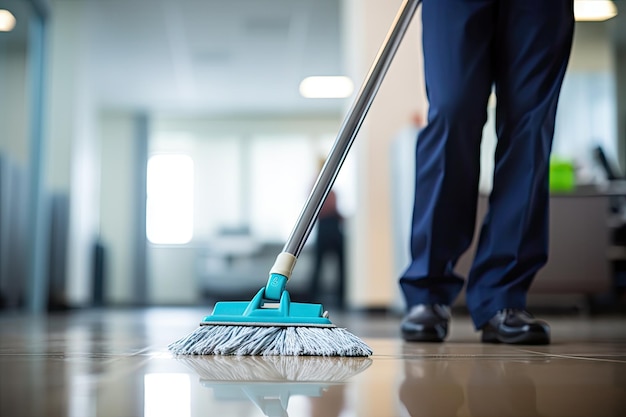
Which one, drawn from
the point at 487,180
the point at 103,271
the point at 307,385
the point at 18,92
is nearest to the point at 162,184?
the point at 103,271

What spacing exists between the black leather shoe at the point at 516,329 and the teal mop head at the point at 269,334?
1.37 ft

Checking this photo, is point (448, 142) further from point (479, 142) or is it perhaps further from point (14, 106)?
point (14, 106)

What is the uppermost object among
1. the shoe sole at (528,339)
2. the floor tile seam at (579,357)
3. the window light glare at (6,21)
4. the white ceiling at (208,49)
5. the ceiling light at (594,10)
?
the white ceiling at (208,49)

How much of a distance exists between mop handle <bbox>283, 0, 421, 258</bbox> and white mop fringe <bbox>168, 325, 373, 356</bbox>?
0.53 ft

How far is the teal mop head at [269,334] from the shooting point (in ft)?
2.87

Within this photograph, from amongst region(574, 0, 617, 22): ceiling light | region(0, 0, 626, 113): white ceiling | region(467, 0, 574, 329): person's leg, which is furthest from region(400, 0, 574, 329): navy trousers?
region(574, 0, 617, 22): ceiling light

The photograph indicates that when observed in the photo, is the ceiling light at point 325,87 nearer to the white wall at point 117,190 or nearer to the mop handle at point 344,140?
the white wall at point 117,190

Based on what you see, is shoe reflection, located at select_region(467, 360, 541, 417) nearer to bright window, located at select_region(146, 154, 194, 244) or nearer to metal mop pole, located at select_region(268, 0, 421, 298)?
metal mop pole, located at select_region(268, 0, 421, 298)

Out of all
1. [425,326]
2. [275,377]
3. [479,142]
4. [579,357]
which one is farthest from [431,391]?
[479,142]

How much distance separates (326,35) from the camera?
5.88 metres

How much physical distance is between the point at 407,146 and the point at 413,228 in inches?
75.8

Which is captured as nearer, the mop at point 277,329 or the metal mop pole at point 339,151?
the mop at point 277,329

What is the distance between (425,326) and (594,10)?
11.9 feet

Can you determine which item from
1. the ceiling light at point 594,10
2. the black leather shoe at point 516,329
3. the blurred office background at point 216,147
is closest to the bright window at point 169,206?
the blurred office background at point 216,147
